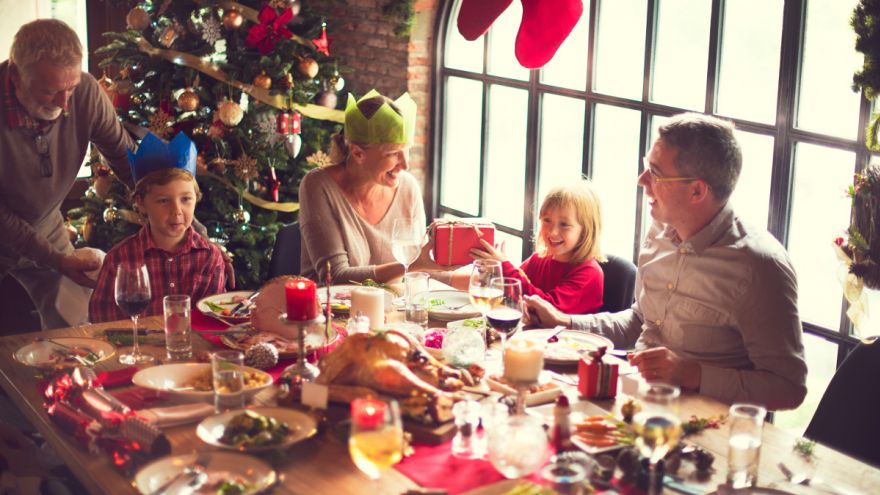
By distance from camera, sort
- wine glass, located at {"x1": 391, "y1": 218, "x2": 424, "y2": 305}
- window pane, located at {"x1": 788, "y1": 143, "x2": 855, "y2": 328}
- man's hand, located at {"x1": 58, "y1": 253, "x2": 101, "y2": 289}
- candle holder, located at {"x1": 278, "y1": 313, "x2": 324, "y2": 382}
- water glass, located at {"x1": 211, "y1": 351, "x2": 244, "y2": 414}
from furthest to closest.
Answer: man's hand, located at {"x1": 58, "y1": 253, "x2": 101, "y2": 289} < window pane, located at {"x1": 788, "y1": 143, "x2": 855, "y2": 328} < wine glass, located at {"x1": 391, "y1": 218, "x2": 424, "y2": 305} < candle holder, located at {"x1": 278, "y1": 313, "x2": 324, "y2": 382} < water glass, located at {"x1": 211, "y1": 351, "x2": 244, "y2": 414}

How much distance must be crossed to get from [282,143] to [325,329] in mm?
2570

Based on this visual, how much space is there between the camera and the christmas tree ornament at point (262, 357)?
2410mm


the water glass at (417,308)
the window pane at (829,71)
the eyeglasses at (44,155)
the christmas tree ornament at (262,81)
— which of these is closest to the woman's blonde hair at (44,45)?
the eyeglasses at (44,155)

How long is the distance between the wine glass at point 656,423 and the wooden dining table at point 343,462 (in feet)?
0.44

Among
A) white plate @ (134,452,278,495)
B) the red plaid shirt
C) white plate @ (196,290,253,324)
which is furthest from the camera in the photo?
the red plaid shirt

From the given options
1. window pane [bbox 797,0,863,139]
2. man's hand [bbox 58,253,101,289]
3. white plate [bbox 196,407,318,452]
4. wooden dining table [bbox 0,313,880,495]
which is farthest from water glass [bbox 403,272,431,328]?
man's hand [bbox 58,253,101,289]

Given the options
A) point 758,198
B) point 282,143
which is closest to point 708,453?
point 758,198

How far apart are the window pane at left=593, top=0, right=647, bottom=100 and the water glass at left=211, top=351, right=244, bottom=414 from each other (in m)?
2.54

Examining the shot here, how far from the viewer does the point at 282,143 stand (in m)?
4.98

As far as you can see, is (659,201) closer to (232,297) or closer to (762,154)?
(762,154)

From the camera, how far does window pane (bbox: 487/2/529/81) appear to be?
4.86m

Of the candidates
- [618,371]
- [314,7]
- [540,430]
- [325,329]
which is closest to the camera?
[540,430]

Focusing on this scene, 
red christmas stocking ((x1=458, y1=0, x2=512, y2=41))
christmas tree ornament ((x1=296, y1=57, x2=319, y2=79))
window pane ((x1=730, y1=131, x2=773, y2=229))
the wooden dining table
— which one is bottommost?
the wooden dining table

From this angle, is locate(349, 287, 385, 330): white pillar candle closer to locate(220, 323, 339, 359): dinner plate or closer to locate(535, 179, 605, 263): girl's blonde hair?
locate(220, 323, 339, 359): dinner plate
